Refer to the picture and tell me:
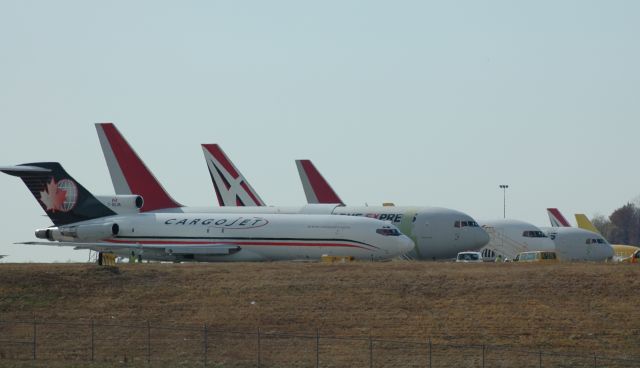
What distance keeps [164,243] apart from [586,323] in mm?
33559

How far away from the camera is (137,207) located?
8088 cm

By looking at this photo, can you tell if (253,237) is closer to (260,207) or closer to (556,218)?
(260,207)

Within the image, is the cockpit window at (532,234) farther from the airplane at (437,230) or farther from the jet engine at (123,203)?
the jet engine at (123,203)

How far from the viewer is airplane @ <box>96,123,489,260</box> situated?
75500 millimetres

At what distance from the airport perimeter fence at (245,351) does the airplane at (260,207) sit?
87.2ft

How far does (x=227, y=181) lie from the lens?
9894 cm

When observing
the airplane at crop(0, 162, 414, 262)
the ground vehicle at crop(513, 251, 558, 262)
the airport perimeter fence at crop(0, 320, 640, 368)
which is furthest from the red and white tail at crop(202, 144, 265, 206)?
the airport perimeter fence at crop(0, 320, 640, 368)

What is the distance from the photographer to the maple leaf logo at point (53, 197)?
7900 centimetres

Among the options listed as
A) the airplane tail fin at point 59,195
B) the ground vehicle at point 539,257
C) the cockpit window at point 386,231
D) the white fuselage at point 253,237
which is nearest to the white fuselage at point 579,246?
the ground vehicle at point 539,257

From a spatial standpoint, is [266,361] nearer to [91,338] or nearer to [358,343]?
[358,343]

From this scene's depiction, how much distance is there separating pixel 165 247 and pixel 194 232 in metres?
2.05

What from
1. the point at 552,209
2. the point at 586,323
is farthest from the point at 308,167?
the point at 586,323

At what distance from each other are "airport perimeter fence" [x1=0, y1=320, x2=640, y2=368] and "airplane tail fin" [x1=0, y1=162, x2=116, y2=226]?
28246 millimetres

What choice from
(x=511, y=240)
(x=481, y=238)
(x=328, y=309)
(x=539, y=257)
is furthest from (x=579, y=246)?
(x=328, y=309)
